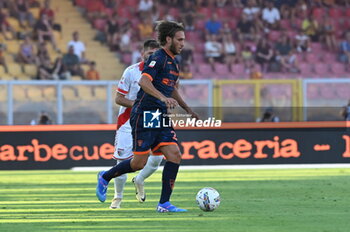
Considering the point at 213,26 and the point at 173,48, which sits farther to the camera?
the point at 213,26

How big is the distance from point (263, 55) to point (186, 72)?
8.90ft

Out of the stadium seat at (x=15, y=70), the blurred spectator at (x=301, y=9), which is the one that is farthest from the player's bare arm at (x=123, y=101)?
the blurred spectator at (x=301, y=9)

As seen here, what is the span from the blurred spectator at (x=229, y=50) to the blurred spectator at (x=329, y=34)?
3.05 meters

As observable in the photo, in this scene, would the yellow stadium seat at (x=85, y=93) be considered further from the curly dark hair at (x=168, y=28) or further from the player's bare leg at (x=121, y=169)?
the curly dark hair at (x=168, y=28)

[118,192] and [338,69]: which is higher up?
[118,192]

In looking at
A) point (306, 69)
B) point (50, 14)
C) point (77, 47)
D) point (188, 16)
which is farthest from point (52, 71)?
point (306, 69)

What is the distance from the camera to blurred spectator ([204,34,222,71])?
2604 centimetres

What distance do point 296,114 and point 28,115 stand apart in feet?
19.0

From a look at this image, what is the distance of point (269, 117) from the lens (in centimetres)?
2012

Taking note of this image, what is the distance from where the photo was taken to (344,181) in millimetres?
14836

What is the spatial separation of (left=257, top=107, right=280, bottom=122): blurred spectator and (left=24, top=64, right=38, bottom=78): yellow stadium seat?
260 inches

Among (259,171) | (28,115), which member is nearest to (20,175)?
(28,115)

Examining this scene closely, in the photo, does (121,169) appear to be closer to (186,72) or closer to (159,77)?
(159,77)

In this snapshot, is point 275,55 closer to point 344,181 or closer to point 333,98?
point 333,98
